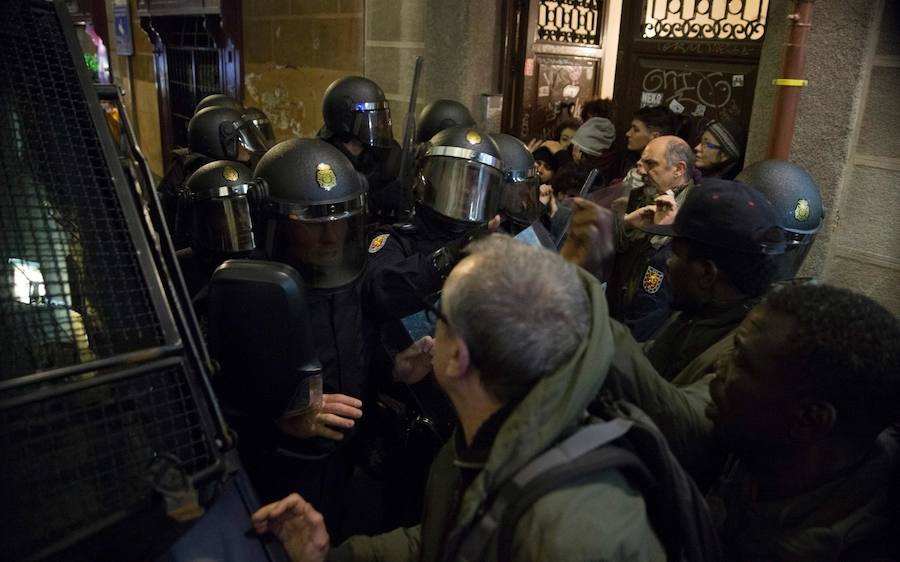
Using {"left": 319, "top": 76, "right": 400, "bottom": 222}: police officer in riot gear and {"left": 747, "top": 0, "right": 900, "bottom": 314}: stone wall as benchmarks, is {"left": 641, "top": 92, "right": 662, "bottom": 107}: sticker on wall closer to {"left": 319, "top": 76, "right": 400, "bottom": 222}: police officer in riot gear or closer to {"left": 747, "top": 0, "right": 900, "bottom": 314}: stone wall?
{"left": 747, "top": 0, "right": 900, "bottom": 314}: stone wall

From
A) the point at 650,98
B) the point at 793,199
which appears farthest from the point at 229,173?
the point at 650,98

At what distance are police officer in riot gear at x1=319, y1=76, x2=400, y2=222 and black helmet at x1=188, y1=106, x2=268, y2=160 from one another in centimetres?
55

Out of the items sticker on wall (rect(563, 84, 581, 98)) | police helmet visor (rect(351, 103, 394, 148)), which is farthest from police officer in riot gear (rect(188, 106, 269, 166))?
sticker on wall (rect(563, 84, 581, 98))

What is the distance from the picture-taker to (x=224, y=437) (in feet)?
4.06

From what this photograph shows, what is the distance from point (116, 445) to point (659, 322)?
7.55ft

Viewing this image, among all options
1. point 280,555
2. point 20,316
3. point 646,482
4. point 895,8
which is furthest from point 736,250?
point 895,8

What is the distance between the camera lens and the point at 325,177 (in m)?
2.56

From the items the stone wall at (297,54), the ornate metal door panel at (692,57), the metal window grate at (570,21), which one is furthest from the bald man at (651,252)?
the stone wall at (297,54)

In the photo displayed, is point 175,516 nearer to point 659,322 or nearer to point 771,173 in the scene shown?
point 659,322

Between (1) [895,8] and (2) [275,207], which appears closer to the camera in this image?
(2) [275,207]

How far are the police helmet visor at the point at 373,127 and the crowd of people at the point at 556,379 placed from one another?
1.42 m

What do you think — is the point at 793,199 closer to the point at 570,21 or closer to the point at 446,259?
the point at 446,259

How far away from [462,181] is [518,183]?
52 centimetres

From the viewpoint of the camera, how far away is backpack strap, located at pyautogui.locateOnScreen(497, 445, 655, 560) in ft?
3.58
